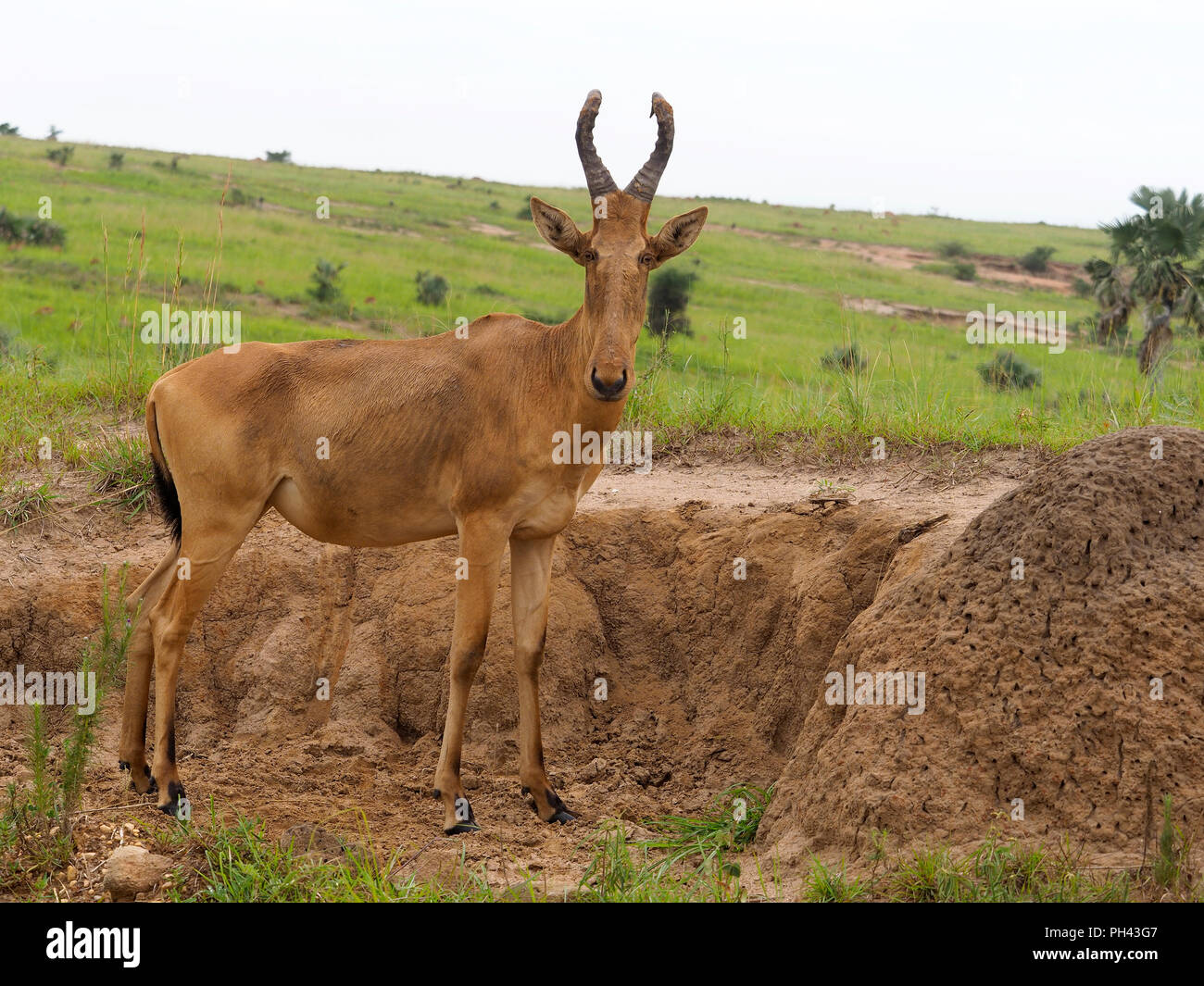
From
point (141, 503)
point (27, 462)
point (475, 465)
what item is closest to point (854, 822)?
point (475, 465)

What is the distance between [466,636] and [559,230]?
7.20 feet

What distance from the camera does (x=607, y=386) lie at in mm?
5758

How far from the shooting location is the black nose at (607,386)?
576 centimetres

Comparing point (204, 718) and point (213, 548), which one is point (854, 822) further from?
point (204, 718)

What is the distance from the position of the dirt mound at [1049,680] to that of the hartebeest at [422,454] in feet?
5.85

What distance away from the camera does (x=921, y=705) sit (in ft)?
18.0

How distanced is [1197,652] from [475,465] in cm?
351

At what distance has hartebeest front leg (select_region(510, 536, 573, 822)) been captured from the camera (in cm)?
673

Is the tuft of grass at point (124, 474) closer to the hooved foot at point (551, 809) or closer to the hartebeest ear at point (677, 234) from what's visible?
the hooved foot at point (551, 809)

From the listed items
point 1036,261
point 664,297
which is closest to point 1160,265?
point 664,297

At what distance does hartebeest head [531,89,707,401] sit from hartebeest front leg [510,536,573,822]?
1.13 metres

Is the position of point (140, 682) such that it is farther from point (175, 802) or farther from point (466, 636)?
point (466, 636)

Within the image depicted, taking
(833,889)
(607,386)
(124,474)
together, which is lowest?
(833,889)

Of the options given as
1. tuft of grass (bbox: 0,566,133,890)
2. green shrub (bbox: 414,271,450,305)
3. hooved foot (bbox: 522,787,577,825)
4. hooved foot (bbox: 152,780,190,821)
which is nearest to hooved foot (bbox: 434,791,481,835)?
hooved foot (bbox: 522,787,577,825)
